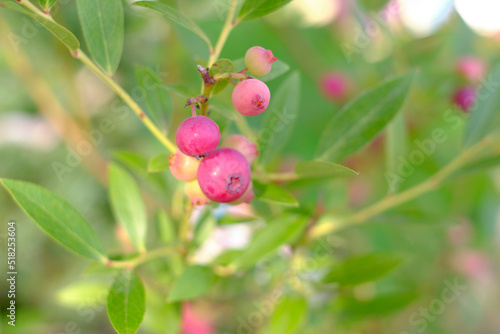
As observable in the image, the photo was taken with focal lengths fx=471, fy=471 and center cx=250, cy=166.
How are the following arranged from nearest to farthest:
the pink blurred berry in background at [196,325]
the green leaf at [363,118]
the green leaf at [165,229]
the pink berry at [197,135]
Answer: the pink berry at [197,135] → the green leaf at [363,118] → the green leaf at [165,229] → the pink blurred berry in background at [196,325]

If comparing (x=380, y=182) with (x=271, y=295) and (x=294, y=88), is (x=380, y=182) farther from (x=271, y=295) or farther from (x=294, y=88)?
(x=294, y=88)

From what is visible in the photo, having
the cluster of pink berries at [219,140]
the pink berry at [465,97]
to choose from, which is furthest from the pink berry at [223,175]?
the pink berry at [465,97]

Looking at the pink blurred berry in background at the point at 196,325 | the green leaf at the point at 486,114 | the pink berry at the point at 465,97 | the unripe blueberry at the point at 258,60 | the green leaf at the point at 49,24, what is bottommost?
the unripe blueberry at the point at 258,60

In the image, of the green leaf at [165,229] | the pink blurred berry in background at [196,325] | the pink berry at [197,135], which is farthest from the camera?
the pink blurred berry in background at [196,325]

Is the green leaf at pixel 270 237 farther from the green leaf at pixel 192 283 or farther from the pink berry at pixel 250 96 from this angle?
the pink berry at pixel 250 96

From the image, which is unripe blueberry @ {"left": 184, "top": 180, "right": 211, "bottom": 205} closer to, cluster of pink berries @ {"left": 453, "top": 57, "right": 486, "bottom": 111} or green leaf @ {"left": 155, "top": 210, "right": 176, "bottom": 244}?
green leaf @ {"left": 155, "top": 210, "right": 176, "bottom": 244}

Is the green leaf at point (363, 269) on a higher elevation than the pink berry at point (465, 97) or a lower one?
lower

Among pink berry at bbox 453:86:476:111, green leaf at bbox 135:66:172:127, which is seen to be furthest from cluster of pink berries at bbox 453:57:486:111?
green leaf at bbox 135:66:172:127
